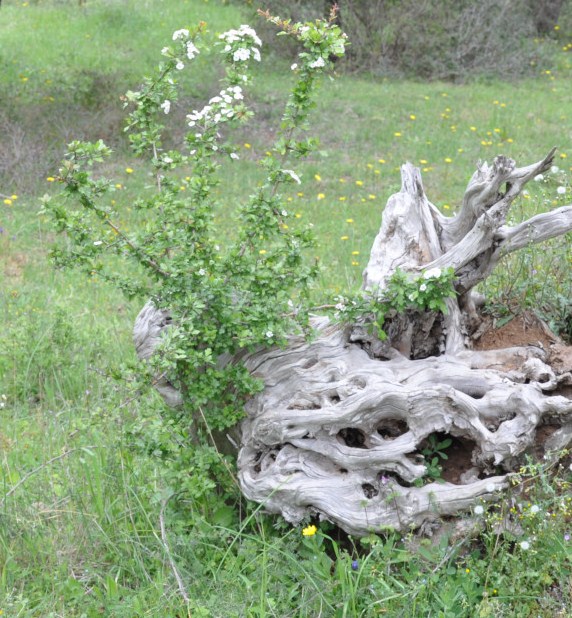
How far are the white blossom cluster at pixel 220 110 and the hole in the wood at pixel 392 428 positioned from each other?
5.03 ft

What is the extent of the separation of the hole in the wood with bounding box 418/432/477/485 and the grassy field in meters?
0.28

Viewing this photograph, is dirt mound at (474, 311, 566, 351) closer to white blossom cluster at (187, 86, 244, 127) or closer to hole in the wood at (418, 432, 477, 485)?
hole in the wood at (418, 432, 477, 485)

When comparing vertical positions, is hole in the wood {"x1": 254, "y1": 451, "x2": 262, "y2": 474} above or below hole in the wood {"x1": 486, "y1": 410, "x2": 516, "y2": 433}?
below

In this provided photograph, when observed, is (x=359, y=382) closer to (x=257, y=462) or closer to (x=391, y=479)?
(x=391, y=479)

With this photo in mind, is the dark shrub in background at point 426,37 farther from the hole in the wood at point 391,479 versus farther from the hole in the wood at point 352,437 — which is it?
the hole in the wood at point 391,479

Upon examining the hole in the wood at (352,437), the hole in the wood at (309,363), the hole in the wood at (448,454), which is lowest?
the hole in the wood at (448,454)

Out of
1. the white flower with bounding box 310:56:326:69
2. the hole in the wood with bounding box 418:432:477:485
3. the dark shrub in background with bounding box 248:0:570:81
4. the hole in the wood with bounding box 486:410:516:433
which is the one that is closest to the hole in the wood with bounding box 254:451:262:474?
the hole in the wood with bounding box 418:432:477:485

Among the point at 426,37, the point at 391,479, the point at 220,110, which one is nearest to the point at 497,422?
the point at 391,479

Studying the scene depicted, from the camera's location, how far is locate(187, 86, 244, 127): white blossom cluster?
3.89 metres

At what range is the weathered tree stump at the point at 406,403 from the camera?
11.9ft

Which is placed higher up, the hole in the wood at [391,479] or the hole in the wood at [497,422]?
the hole in the wood at [497,422]

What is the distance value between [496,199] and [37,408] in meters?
3.04

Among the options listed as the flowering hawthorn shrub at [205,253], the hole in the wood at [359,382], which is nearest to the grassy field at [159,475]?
the flowering hawthorn shrub at [205,253]

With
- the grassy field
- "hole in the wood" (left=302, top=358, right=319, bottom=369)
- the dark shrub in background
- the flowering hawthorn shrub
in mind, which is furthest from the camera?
the dark shrub in background
